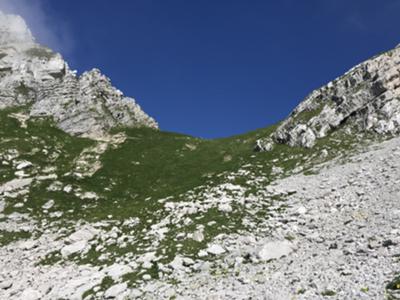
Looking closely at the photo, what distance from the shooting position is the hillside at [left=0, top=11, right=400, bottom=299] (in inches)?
749

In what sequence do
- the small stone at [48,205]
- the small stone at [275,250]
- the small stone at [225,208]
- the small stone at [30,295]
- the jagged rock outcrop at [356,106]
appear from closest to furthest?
the small stone at [275,250] < the small stone at [30,295] < the small stone at [225,208] < the small stone at [48,205] < the jagged rock outcrop at [356,106]

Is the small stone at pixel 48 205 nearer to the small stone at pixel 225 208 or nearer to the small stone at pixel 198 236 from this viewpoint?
the small stone at pixel 225 208

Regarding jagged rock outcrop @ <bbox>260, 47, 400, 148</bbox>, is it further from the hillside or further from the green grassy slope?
the green grassy slope

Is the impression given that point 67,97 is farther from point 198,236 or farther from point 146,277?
point 146,277

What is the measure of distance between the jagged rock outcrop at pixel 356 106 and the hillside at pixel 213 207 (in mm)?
188

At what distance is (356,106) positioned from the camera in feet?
159

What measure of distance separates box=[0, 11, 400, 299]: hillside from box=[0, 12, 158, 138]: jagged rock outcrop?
132 cm

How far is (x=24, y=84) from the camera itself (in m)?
87.9

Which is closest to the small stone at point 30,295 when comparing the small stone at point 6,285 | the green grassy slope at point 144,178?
the small stone at point 6,285

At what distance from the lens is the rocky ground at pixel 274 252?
16906 millimetres

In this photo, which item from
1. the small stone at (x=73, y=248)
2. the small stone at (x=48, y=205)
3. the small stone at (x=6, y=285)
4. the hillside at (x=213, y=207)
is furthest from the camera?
the small stone at (x=48, y=205)

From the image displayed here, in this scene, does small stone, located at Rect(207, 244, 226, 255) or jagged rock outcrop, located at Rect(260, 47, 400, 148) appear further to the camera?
jagged rock outcrop, located at Rect(260, 47, 400, 148)

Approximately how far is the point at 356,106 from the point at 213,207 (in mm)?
27989

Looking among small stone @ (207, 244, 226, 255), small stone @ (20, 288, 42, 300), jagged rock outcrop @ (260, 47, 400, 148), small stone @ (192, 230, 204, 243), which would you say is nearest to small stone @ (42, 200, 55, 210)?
small stone @ (20, 288, 42, 300)
